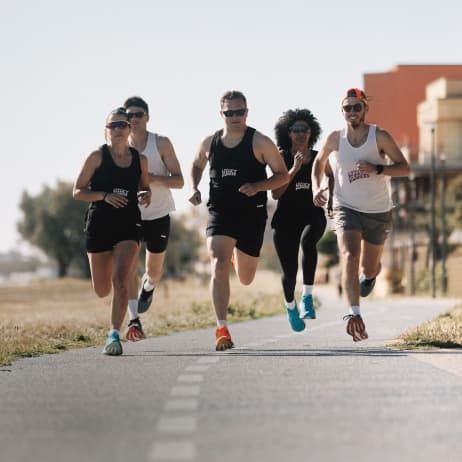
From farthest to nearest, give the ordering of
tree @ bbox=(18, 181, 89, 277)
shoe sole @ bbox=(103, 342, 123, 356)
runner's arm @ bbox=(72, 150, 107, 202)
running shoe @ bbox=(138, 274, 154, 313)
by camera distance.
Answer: tree @ bbox=(18, 181, 89, 277) < running shoe @ bbox=(138, 274, 154, 313) < runner's arm @ bbox=(72, 150, 107, 202) < shoe sole @ bbox=(103, 342, 123, 356)

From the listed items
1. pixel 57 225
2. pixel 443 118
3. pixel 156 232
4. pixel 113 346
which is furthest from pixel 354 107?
pixel 57 225

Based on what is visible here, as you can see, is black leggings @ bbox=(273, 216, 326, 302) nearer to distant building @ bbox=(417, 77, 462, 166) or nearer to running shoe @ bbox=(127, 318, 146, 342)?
running shoe @ bbox=(127, 318, 146, 342)

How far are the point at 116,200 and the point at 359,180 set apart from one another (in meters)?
2.42

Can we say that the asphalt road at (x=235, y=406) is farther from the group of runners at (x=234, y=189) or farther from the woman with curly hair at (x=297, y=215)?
the woman with curly hair at (x=297, y=215)

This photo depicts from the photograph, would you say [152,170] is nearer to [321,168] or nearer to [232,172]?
[232,172]

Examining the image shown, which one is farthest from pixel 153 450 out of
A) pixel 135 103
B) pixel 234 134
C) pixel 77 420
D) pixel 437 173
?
pixel 437 173

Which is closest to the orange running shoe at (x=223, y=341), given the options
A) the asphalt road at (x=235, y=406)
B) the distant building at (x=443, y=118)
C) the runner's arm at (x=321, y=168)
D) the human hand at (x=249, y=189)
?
the asphalt road at (x=235, y=406)

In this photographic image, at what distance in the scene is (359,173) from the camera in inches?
523

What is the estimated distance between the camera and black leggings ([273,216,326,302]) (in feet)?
48.2

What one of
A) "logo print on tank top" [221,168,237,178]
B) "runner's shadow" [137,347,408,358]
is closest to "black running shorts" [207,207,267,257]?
"logo print on tank top" [221,168,237,178]

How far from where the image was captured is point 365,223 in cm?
1361

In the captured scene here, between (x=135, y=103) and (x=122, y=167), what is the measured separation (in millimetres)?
1493

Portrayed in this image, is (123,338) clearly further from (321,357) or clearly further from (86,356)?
(321,357)

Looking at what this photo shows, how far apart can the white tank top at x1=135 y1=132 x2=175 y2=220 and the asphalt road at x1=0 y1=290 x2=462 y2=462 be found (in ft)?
7.46
